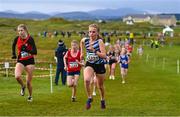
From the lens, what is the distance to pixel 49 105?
1630cm

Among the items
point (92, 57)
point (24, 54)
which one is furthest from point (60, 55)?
point (92, 57)

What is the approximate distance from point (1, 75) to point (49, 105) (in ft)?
49.3

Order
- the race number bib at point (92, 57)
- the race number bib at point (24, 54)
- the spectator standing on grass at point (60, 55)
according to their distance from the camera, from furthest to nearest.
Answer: the spectator standing on grass at point (60, 55)
the race number bib at point (24, 54)
the race number bib at point (92, 57)

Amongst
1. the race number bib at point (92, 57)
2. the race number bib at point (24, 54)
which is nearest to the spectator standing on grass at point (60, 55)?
the race number bib at point (24, 54)

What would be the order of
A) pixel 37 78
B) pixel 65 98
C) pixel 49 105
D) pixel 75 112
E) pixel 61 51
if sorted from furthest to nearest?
pixel 37 78, pixel 61 51, pixel 65 98, pixel 49 105, pixel 75 112

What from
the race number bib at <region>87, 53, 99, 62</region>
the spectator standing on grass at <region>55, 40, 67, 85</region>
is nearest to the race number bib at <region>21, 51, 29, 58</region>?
the race number bib at <region>87, 53, 99, 62</region>

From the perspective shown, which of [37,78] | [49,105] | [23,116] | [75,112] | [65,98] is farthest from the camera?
[37,78]

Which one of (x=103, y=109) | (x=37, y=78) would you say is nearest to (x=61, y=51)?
(x=37, y=78)

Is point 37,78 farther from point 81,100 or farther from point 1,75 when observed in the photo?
point 81,100

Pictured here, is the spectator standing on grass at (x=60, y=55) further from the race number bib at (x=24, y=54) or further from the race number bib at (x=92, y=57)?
the race number bib at (x=92, y=57)

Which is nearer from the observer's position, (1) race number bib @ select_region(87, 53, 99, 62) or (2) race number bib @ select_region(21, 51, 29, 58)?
(1) race number bib @ select_region(87, 53, 99, 62)

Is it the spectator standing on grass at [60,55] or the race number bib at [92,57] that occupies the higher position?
the race number bib at [92,57]

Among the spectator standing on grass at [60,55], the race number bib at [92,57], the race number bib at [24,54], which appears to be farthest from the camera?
the spectator standing on grass at [60,55]

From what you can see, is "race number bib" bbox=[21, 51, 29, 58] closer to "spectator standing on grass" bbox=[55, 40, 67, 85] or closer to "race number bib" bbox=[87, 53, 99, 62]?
"race number bib" bbox=[87, 53, 99, 62]
